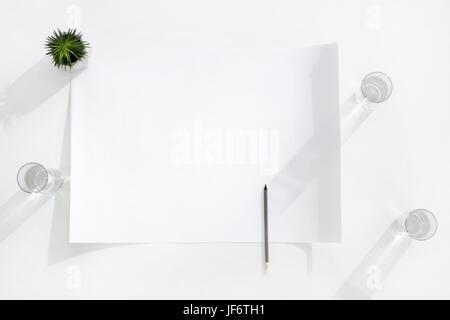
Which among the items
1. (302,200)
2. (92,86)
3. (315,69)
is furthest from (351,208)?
(92,86)

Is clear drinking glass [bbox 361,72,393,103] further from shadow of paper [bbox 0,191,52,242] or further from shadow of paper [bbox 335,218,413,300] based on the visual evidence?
shadow of paper [bbox 0,191,52,242]

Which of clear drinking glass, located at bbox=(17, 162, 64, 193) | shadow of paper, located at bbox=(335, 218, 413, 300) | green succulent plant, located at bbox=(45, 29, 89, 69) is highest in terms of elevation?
green succulent plant, located at bbox=(45, 29, 89, 69)

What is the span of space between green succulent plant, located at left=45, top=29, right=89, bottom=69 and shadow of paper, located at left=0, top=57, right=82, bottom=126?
0.14 ft

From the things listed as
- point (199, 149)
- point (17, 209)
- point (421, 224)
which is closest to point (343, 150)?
point (421, 224)

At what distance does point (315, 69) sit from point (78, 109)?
574 mm

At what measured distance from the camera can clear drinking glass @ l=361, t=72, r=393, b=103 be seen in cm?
77

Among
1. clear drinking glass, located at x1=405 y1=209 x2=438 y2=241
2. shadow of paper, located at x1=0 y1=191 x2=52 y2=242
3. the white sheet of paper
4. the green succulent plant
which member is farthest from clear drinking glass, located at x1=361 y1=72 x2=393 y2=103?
shadow of paper, located at x1=0 y1=191 x2=52 y2=242

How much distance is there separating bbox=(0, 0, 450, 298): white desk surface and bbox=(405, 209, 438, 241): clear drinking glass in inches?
1.3

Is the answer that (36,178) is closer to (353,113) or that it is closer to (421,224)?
(353,113)

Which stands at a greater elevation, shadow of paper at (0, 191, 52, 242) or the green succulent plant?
the green succulent plant

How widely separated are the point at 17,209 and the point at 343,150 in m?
0.82

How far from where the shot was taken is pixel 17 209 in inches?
32.3

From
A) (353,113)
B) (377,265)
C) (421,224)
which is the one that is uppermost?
(353,113)
